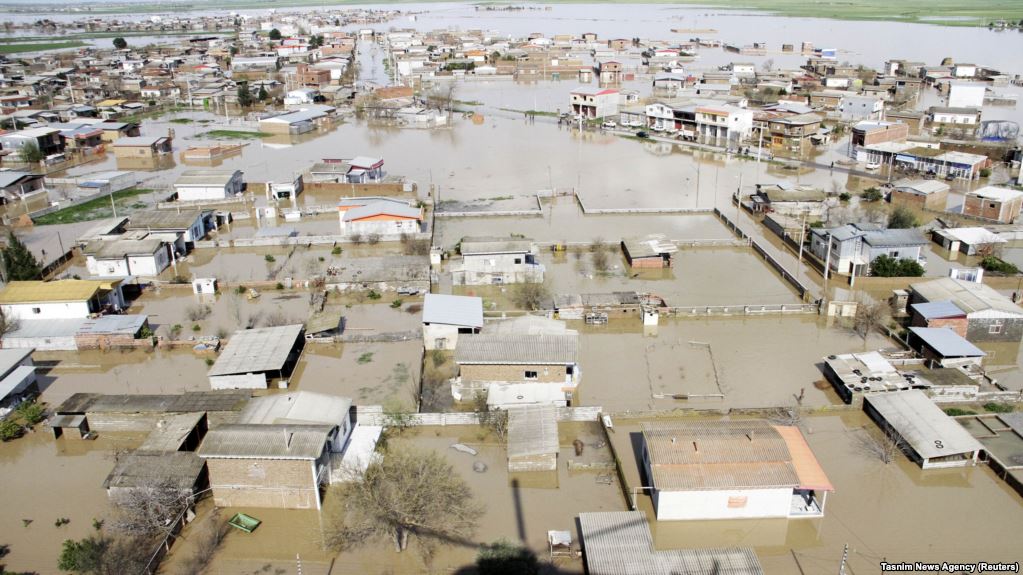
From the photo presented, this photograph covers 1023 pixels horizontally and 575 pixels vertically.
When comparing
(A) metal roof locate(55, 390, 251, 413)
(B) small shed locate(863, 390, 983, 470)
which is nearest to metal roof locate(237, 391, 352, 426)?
(A) metal roof locate(55, 390, 251, 413)

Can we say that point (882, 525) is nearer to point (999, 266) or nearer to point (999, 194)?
point (999, 266)

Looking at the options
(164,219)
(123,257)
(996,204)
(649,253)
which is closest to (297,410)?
(123,257)

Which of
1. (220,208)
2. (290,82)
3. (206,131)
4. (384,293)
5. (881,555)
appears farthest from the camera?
(290,82)

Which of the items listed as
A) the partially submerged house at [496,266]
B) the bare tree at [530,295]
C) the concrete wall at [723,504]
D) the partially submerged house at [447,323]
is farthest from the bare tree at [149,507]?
the partially submerged house at [496,266]

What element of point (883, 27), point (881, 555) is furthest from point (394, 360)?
point (883, 27)

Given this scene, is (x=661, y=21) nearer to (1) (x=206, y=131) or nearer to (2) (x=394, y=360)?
(1) (x=206, y=131)

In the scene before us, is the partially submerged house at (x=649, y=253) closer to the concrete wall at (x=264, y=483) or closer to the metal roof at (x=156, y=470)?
the concrete wall at (x=264, y=483)

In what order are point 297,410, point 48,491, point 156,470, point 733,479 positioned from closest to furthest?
1. point 733,479
2. point 156,470
3. point 48,491
4. point 297,410
